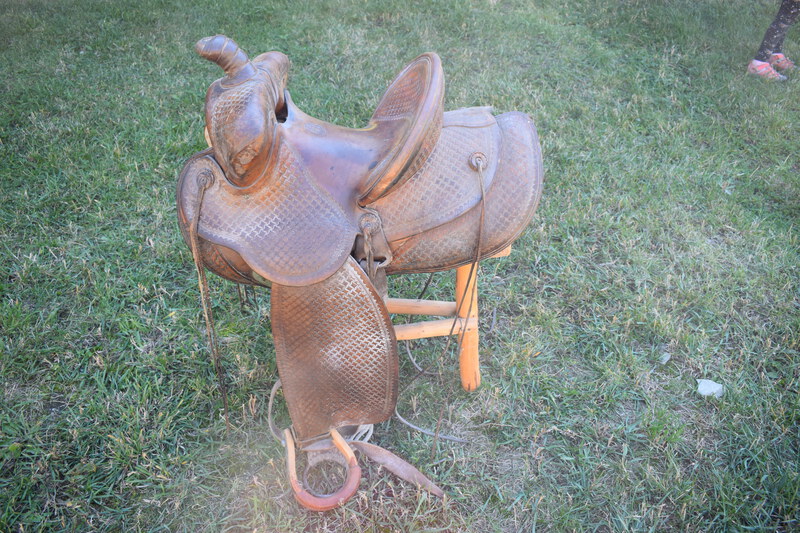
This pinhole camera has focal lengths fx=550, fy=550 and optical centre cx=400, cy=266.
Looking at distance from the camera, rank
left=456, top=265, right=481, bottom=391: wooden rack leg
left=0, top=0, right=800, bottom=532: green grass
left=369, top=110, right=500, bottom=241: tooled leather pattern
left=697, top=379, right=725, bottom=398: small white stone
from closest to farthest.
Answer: left=369, top=110, right=500, bottom=241: tooled leather pattern
left=0, top=0, right=800, bottom=532: green grass
left=456, top=265, right=481, bottom=391: wooden rack leg
left=697, top=379, right=725, bottom=398: small white stone

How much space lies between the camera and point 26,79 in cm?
394

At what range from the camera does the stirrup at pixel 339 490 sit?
1675mm

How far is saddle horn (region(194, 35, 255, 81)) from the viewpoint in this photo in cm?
145

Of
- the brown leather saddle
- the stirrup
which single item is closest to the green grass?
the stirrup

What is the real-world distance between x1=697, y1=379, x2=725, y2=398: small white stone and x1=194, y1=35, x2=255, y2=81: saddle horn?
82.0 inches

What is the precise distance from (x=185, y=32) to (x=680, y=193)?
3977mm

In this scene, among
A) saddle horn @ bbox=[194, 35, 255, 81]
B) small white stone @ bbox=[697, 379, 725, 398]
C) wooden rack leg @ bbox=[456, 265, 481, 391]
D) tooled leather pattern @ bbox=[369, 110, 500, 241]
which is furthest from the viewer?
small white stone @ bbox=[697, 379, 725, 398]

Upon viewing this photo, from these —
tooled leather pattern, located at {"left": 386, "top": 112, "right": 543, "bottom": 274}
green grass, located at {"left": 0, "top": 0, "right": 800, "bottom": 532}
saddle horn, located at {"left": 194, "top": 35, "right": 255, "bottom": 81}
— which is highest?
saddle horn, located at {"left": 194, "top": 35, "right": 255, "bottom": 81}

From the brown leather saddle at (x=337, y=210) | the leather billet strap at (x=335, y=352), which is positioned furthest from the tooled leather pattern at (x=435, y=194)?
the leather billet strap at (x=335, y=352)

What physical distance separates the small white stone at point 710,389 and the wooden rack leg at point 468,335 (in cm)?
91

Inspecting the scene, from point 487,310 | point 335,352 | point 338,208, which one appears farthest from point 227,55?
point 487,310

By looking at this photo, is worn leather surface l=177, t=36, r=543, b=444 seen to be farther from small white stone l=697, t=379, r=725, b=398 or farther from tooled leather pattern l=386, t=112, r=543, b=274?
small white stone l=697, t=379, r=725, b=398

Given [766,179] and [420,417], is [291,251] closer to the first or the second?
[420,417]

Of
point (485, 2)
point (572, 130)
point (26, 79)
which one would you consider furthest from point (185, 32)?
point (572, 130)
